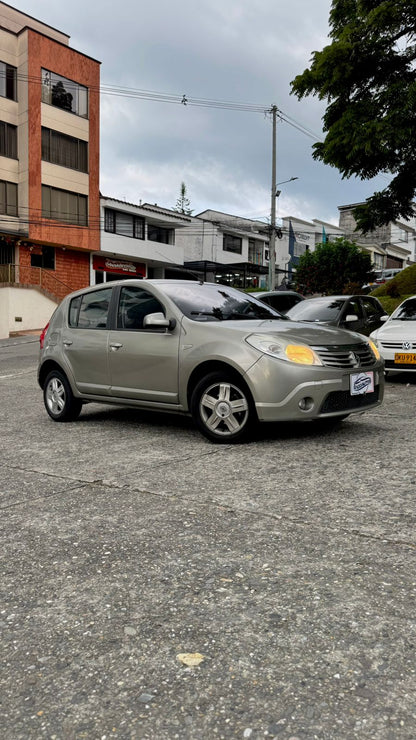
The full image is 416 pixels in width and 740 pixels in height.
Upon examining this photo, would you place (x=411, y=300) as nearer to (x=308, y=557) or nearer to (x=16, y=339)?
(x=308, y=557)

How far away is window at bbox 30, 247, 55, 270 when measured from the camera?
31.6m

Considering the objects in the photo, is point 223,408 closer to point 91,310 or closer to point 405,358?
point 91,310

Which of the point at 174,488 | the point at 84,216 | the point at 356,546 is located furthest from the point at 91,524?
the point at 84,216

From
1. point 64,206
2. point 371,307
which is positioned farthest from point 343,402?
point 64,206

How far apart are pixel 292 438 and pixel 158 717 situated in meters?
4.02

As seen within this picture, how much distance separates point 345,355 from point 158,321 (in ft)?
5.99

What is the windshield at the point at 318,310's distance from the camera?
10.9 meters

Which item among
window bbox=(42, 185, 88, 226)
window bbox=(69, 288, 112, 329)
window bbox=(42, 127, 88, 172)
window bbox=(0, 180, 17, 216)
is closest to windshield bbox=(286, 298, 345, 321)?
window bbox=(69, 288, 112, 329)

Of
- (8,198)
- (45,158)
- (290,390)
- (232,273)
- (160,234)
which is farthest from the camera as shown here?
(232,273)

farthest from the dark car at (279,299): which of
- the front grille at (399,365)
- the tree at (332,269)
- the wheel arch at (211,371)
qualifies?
the tree at (332,269)

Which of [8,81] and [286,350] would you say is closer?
[286,350]

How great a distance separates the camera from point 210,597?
2545 mm

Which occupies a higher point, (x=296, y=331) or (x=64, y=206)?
(x=64, y=206)

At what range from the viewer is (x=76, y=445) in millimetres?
5781
